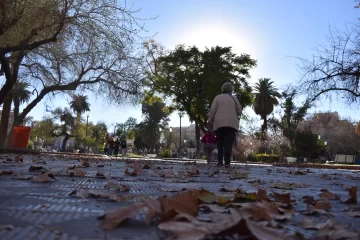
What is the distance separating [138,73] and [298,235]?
58.8 feet

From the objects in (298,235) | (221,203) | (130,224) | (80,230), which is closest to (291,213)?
(221,203)

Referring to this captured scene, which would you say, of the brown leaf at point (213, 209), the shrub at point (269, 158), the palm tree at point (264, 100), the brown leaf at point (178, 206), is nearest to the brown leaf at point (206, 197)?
the brown leaf at point (213, 209)

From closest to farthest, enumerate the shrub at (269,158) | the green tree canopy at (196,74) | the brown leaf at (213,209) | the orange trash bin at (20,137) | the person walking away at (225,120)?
the brown leaf at (213,209) < the person walking away at (225,120) < the orange trash bin at (20,137) < the green tree canopy at (196,74) < the shrub at (269,158)

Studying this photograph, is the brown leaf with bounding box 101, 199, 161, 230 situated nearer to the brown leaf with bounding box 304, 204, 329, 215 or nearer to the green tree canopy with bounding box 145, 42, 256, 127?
the brown leaf with bounding box 304, 204, 329, 215

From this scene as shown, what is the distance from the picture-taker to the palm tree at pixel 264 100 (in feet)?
191

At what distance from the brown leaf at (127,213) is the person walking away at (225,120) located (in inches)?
277

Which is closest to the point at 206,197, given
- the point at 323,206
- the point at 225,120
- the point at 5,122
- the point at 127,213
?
the point at 323,206

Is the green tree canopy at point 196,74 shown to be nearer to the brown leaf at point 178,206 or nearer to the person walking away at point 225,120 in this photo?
the person walking away at point 225,120

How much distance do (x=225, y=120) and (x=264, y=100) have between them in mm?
50751

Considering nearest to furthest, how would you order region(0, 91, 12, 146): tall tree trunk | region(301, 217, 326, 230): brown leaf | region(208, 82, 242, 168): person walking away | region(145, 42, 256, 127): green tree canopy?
region(301, 217, 326, 230): brown leaf, region(208, 82, 242, 168): person walking away, region(0, 91, 12, 146): tall tree trunk, region(145, 42, 256, 127): green tree canopy

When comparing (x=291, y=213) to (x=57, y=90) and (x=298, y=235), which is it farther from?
(x=57, y=90)

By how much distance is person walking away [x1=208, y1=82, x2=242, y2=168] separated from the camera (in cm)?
893

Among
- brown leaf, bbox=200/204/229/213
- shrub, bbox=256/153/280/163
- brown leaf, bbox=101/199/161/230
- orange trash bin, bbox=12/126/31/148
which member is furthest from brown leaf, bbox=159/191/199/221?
shrub, bbox=256/153/280/163

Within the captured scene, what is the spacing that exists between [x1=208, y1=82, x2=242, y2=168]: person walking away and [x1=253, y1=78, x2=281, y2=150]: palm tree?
49722 mm
